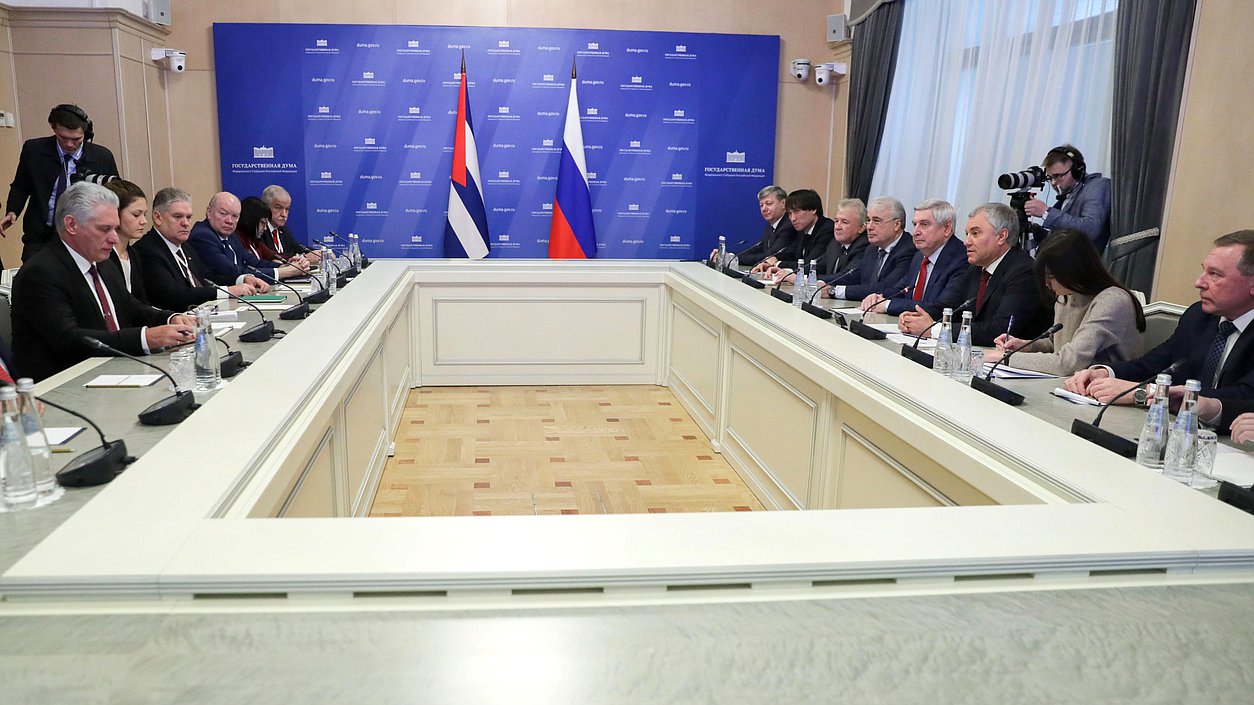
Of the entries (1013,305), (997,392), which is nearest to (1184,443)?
(997,392)

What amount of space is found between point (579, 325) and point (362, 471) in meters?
2.59

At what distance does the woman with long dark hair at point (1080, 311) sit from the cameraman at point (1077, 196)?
1529 mm

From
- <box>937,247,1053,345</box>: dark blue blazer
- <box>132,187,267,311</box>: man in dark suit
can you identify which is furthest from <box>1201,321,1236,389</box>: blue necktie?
<box>132,187,267,311</box>: man in dark suit

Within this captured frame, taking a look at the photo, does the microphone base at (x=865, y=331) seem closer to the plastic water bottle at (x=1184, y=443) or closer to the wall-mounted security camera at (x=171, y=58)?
the plastic water bottle at (x=1184, y=443)

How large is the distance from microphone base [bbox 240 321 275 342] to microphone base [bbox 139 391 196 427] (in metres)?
1.01

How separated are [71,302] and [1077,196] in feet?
14.9

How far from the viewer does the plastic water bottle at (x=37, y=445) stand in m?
1.64

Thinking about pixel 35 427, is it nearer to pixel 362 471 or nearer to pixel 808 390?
pixel 362 471

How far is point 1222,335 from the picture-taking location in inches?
104

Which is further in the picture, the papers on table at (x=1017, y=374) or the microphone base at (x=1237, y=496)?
the papers on table at (x=1017, y=374)

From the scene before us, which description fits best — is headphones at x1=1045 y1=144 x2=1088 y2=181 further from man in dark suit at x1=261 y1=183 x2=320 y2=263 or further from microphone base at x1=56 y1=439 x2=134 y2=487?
man in dark suit at x1=261 y1=183 x2=320 y2=263

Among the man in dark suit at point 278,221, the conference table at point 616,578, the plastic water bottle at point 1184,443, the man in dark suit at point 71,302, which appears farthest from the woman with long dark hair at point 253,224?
the plastic water bottle at point 1184,443

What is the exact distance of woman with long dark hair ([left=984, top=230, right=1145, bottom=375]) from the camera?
3.02 m

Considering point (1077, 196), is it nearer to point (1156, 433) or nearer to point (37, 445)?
point (1156, 433)
